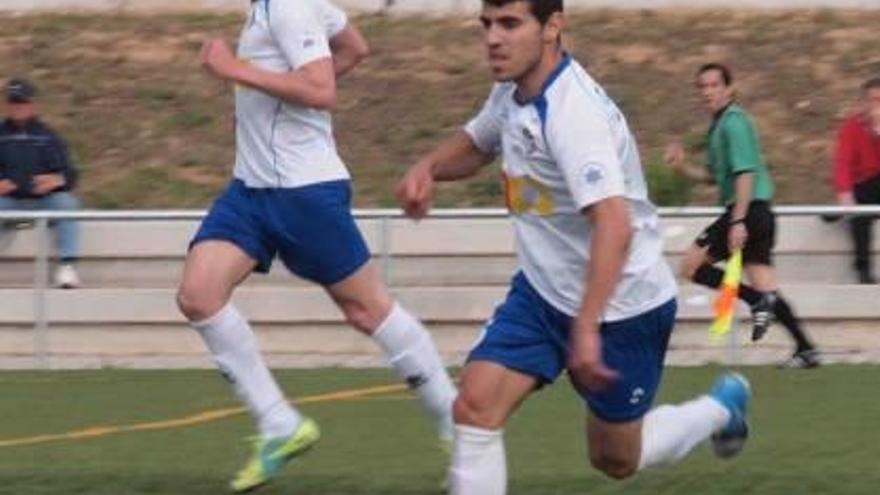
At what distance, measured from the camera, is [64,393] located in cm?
1477

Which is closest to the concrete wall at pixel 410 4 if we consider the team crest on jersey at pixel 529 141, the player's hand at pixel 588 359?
the team crest on jersey at pixel 529 141

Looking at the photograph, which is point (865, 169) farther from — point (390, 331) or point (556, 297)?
point (556, 297)

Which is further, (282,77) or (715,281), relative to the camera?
(715,281)

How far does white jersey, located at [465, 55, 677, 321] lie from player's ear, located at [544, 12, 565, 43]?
0.08 metres

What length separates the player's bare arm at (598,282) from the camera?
7.53 metres

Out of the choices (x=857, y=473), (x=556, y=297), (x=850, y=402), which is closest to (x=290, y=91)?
(x=556, y=297)

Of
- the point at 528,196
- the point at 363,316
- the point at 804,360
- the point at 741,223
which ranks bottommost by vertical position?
the point at 804,360

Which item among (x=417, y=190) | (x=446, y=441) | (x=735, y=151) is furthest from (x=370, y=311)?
(x=735, y=151)

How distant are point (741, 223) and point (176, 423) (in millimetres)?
3895

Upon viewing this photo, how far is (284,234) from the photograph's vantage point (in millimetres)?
9695

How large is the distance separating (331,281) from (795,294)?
762 cm

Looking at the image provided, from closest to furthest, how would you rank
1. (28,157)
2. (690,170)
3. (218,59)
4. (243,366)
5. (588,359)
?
(588,359) → (218,59) → (243,366) → (28,157) → (690,170)

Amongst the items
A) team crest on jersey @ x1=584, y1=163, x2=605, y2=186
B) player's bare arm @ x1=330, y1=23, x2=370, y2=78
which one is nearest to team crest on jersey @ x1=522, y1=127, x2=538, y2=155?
team crest on jersey @ x1=584, y1=163, x2=605, y2=186

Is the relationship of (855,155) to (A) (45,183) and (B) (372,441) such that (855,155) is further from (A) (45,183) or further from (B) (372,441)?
(B) (372,441)
